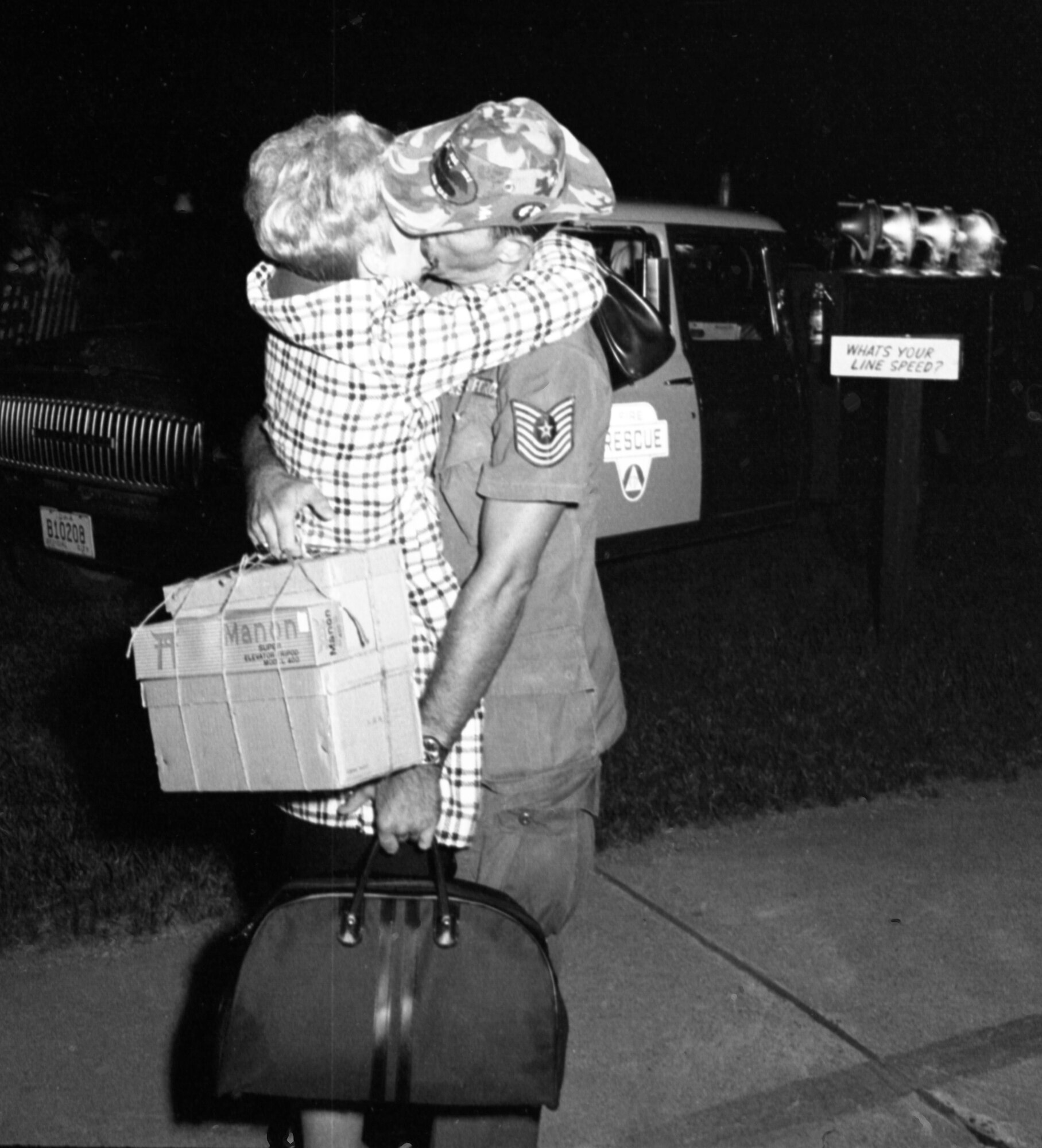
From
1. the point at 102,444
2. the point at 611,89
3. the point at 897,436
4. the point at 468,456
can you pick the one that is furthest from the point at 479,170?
the point at 611,89

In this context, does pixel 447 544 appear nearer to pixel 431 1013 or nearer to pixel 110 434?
pixel 431 1013

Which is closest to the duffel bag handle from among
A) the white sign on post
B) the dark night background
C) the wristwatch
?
the wristwatch

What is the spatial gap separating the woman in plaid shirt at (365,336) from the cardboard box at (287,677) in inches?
4.9

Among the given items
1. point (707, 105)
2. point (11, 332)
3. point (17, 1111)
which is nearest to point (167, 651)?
point (17, 1111)

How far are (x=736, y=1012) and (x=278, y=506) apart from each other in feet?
6.95

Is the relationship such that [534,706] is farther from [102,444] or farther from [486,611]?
[102,444]

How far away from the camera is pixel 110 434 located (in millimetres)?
6180

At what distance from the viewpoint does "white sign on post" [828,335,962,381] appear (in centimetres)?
693

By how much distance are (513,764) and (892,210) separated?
Answer: 752 centimetres

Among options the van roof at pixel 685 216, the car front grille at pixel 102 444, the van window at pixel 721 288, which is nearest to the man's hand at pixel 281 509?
the car front grille at pixel 102 444

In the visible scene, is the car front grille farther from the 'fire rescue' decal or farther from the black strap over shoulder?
the black strap over shoulder

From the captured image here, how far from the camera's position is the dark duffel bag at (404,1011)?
2.13 metres

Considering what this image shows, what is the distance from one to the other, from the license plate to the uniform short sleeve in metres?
4.54

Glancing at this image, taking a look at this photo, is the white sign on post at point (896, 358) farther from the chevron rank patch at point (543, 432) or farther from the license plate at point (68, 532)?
the chevron rank patch at point (543, 432)
